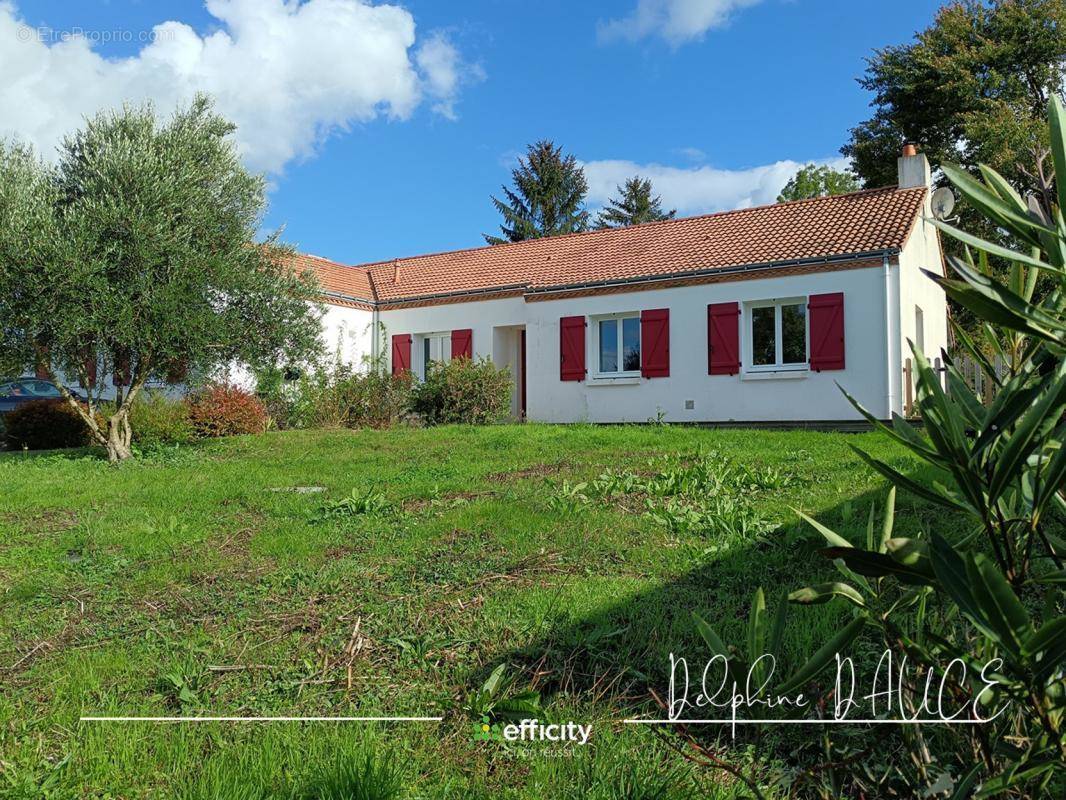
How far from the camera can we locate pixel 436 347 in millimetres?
20203

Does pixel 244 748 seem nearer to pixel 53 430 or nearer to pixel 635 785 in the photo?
pixel 635 785

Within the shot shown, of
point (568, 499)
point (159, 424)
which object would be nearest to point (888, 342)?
point (568, 499)

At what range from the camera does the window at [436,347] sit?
19.9 m

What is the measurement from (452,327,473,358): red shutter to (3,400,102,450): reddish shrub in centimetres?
837

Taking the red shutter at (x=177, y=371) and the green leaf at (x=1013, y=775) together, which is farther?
the red shutter at (x=177, y=371)

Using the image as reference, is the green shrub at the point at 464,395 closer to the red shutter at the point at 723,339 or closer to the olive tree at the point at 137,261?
the red shutter at the point at 723,339

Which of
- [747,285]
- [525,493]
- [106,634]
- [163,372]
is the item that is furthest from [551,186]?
[106,634]

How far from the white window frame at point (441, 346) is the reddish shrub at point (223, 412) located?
5.34 metres

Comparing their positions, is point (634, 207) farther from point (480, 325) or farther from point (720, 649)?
point (720, 649)

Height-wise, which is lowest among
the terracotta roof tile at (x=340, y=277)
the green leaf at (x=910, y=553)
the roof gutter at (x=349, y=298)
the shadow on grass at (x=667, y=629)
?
the shadow on grass at (x=667, y=629)

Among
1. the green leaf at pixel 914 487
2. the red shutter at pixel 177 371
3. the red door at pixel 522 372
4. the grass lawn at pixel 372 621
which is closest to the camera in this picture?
the green leaf at pixel 914 487

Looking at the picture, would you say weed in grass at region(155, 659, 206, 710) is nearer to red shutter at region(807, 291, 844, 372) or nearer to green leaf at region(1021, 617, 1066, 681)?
green leaf at region(1021, 617, 1066, 681)

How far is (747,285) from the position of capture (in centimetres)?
1559

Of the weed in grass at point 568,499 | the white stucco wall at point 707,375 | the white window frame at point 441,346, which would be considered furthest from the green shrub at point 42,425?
the weed in grass at point 568,499
